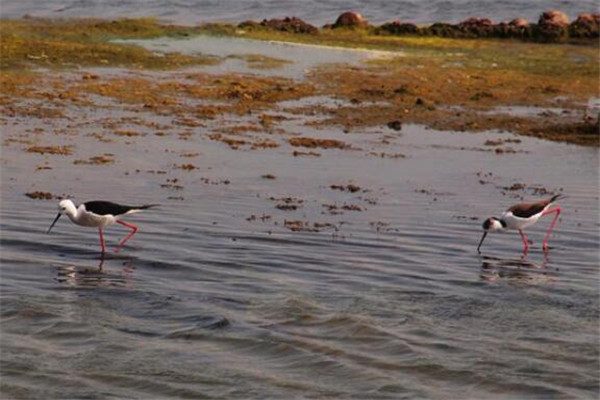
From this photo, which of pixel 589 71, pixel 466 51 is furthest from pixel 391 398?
pixel 466 51

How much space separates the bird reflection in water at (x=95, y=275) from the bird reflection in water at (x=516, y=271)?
443 cm

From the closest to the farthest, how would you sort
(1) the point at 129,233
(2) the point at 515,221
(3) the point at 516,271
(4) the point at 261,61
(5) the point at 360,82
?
(3) the point at 516,271 → (1) the point at 129,233 → (2) the point at 515,221 → (5) the point at 360,82 → (4) the point at 261,61

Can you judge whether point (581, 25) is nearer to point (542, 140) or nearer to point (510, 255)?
point (542, 140)

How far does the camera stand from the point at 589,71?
3809cm

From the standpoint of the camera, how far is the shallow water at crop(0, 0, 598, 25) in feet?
190

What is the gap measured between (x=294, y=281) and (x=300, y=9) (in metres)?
49.8

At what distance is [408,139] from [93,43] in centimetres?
1806

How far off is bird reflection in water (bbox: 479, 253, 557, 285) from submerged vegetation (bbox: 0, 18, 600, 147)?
10229 millimetres

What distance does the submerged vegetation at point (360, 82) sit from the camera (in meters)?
27.2

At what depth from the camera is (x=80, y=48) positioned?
3669 cm

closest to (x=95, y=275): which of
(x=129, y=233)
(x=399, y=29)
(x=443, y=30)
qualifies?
(x=129, y=233)

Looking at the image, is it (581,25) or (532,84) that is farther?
(581,25)

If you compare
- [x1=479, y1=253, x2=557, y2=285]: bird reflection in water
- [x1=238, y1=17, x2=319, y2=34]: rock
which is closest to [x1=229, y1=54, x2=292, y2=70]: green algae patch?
[x1=238, y1=17, x2=319, y2=34]: rock

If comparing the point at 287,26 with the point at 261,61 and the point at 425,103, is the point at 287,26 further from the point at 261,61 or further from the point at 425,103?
the point at 425,103
